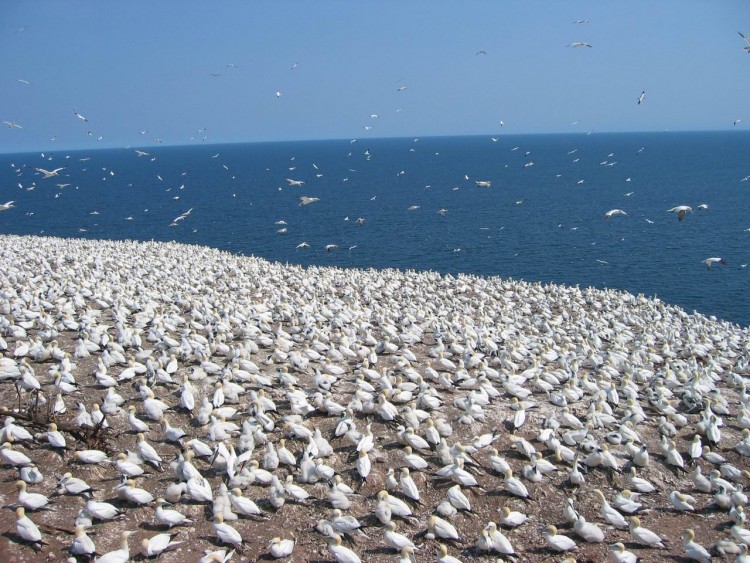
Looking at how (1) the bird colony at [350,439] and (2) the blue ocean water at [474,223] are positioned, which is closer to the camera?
(1) the bird colony at [350,439]

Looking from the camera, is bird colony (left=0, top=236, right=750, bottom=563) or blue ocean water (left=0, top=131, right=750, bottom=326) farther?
blue ocean water (left=0, top=131, right=750, bottom=326)

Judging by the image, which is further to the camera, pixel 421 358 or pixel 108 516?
pixel 421 358

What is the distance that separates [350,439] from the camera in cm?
1265

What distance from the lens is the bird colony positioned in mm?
10219

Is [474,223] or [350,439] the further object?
[474,223]

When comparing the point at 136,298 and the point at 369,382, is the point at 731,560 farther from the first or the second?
the point at 136,298

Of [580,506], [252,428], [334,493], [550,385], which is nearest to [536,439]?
[580,506]

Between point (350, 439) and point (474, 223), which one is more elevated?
point (474, 223)

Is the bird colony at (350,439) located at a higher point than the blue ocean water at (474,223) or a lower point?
lower

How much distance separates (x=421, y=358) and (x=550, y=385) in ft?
13.8

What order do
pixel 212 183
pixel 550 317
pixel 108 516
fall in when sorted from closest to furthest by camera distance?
pixel 108 516
pixel 550 317
pixel 212 183

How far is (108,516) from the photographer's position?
32.8ft

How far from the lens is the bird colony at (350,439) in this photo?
10.2m

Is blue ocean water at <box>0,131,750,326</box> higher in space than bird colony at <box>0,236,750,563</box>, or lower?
higher
